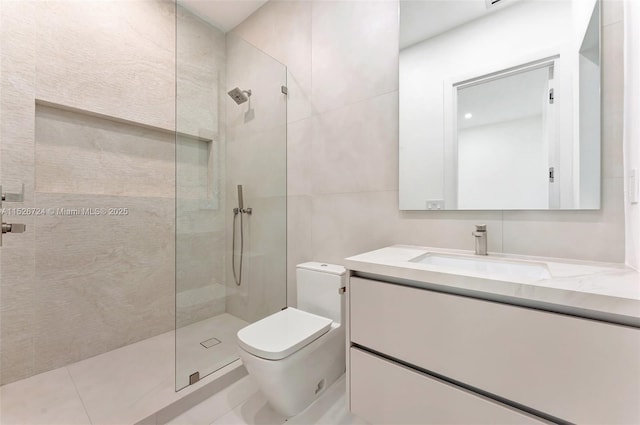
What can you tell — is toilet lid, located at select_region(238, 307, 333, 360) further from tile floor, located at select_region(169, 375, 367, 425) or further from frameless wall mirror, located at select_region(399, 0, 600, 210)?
frameless wall mirror, located at select_region(399, 0, 600, 210)

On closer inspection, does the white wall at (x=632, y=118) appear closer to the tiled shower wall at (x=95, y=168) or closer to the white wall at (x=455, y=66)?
the white wall at (x=455, y=66)

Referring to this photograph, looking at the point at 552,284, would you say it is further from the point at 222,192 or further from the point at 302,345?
the point at 222,192

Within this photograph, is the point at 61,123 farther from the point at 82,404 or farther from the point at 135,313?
the point at 82,404

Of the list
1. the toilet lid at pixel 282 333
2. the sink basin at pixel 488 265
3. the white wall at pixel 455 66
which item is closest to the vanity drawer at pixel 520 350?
the sink basin at pixel 488 265

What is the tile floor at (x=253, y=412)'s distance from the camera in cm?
129

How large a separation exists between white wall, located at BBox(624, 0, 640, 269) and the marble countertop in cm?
10

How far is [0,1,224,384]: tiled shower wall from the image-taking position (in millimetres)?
1545

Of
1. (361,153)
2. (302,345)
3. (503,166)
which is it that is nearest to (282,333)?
(302,345)

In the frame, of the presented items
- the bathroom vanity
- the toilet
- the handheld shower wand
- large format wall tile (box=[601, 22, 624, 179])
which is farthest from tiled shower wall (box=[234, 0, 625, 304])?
the handheld shower wand

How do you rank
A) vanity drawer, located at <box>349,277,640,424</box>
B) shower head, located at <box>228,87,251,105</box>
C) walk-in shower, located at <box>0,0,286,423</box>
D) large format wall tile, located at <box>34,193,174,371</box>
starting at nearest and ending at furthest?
vanity drawer, located at <box>349,277,640,424</box>, walk-in shower, located at <box>0,0,286,423</box>, large format wall tile, located at <box>34,193,174,371</box>, shower head, located at <box>228,87,251,105</box>

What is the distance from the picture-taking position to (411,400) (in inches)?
38.4

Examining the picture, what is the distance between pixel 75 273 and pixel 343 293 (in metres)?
1.77

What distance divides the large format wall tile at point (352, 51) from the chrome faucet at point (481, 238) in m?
0.86

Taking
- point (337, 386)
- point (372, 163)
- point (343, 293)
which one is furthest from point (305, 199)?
point (337, 386)
